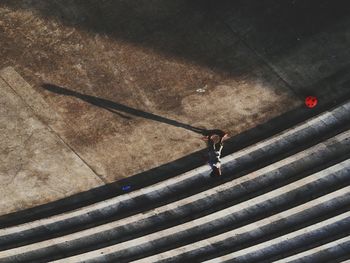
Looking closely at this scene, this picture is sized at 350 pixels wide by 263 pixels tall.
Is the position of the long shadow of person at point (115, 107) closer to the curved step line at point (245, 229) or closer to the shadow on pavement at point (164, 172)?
the shadow on pavement at point (164, 172)

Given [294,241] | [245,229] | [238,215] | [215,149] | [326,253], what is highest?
[215,149]

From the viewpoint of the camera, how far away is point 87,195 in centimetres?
1391

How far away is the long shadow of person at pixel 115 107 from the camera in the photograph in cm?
1370

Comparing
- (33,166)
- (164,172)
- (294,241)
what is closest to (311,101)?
(294,241)

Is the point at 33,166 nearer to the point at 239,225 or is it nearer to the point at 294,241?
the point at 239,225

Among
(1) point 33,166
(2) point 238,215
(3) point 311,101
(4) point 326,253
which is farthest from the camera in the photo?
(1) point 33,166

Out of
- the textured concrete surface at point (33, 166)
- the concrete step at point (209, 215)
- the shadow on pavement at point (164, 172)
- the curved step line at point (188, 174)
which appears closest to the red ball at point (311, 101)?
the shadow on pavement at point (164, 172)

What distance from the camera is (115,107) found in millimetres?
14047

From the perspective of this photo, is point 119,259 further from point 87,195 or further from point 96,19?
point 96,19

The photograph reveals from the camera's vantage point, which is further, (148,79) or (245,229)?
(148,79)

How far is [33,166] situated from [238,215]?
19.0ft

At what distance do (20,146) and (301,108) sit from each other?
25.6 ft

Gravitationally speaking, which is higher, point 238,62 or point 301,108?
point 238,62

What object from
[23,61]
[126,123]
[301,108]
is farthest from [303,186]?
[23,61]
